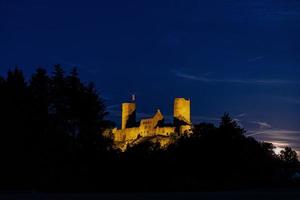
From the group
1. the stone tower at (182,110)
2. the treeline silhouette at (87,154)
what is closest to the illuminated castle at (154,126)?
the stone tower at (182,110)

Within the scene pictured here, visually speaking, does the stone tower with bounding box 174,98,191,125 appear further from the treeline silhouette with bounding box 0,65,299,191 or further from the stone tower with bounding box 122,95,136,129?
the treeline silhouette with bounding box 0,65,299,191

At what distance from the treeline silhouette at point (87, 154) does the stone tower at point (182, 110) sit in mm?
61100

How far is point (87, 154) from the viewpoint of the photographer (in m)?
30.3

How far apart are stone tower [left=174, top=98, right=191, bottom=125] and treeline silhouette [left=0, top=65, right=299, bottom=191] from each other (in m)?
61.1

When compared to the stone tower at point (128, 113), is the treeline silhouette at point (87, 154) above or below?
below

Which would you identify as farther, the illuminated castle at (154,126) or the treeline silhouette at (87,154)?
the illuminated castle at (154,126)

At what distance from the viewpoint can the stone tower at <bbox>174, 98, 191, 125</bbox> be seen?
10226 cm

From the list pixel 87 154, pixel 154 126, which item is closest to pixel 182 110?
pixel 154 126

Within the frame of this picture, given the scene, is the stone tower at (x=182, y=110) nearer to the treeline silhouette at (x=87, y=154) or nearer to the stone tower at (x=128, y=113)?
the stone tower at (x=128, y=113)

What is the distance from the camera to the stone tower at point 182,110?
102 metres

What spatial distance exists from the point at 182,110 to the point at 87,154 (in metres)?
73.1

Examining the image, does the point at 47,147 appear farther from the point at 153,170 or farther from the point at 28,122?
the point at 153,170

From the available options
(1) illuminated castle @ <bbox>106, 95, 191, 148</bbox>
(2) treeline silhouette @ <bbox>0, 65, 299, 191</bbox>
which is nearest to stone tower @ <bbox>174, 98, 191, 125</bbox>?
(1) illuminated castle @ <bbox>106, 95, 191, 148</bbox>

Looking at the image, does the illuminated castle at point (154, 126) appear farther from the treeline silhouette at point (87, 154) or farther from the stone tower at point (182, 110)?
the treeline silhouette at point (87, 154)
